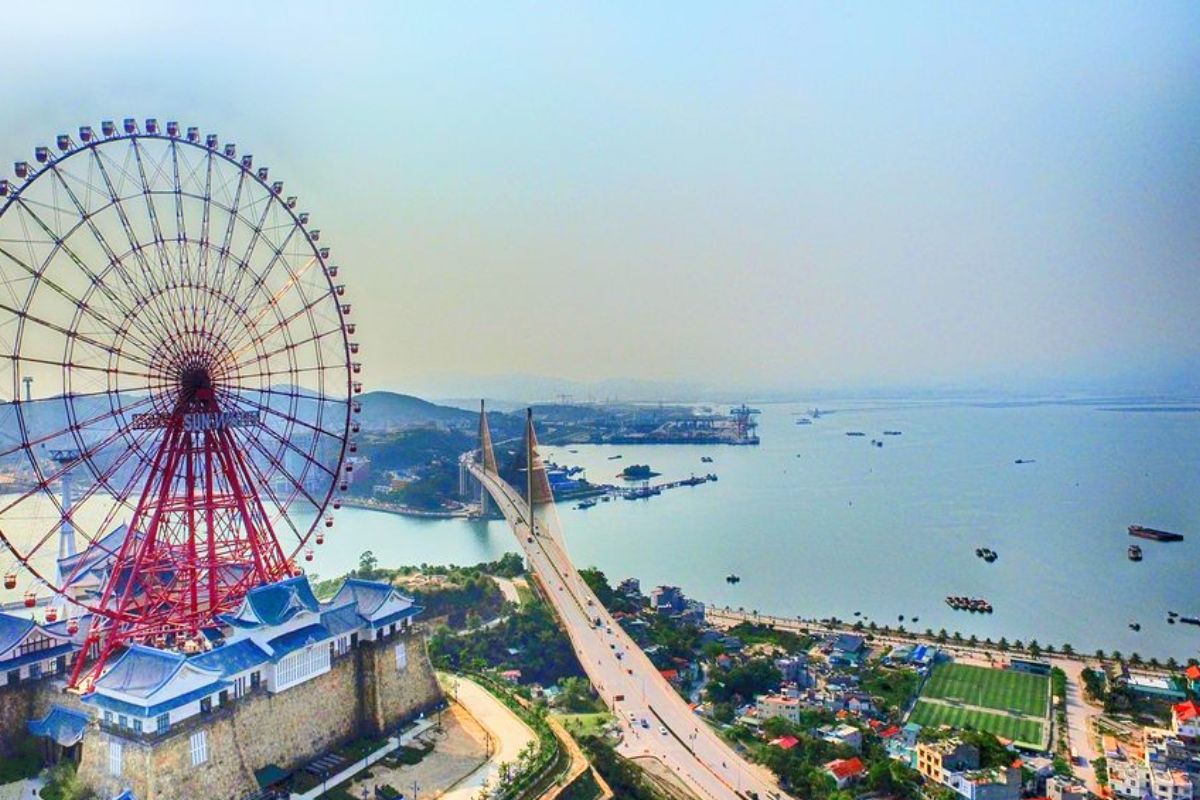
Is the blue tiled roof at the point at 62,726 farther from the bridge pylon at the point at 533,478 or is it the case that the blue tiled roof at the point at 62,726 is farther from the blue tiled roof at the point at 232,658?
the bridge pylon at the point at 533,478

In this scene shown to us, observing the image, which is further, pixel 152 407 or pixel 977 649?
pixel 977 649

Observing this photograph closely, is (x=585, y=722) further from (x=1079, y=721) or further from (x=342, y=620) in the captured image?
(x=1079, y=721)

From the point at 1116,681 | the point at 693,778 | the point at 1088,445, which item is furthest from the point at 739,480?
the point at 693,778

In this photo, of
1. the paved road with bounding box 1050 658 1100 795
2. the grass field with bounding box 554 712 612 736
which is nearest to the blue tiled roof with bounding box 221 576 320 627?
the grass field with bounding box 554 712 612 736

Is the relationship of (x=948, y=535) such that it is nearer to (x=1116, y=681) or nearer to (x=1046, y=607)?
(x=1046, y=607)

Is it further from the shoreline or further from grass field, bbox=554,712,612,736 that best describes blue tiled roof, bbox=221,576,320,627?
the shoreline

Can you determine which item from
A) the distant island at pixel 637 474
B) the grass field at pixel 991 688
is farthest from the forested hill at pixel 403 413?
the grass field at pixel 991 688
